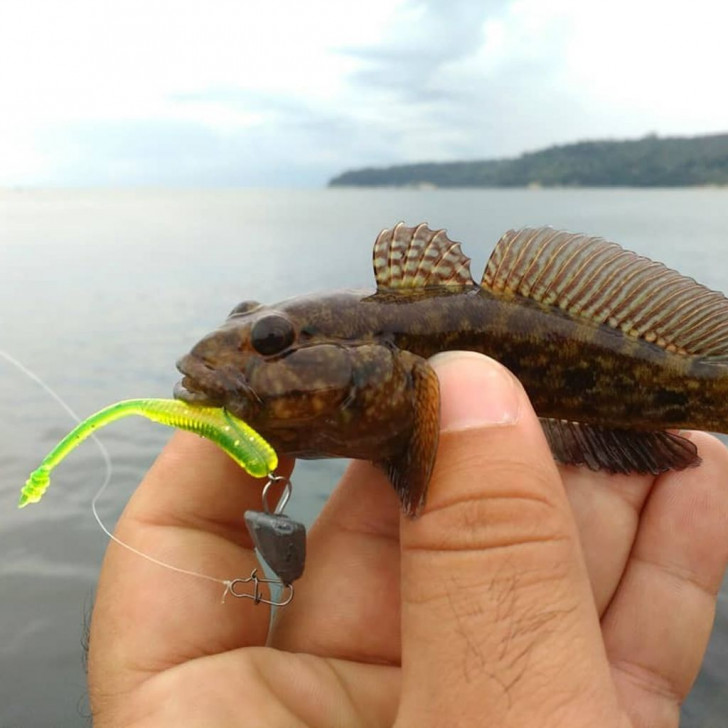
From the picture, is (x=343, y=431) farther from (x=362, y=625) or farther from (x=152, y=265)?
(x=152, y=265)

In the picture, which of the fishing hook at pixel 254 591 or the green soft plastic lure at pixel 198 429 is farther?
the fishing hook at pixel 254 591

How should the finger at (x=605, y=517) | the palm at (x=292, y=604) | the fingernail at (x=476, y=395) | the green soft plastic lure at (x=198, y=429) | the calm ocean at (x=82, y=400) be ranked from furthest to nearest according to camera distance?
the calm ocean at (x=82, y=400) < the finger at (x=605, y=517) < the palm at (x=292, y=604) < the green soft plastic lure at (x=198, y=429) < the fingernail at (x=476, y=395)

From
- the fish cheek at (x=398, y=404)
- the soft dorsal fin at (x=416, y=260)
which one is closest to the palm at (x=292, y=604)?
the fish cheek at (x=398, y=404)

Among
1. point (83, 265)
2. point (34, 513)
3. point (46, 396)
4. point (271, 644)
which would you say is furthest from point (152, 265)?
point (271, 644)

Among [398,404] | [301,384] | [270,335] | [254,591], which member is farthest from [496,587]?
[254,591]

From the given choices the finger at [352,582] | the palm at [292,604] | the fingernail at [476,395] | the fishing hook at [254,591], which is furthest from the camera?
the finger at [352,582]

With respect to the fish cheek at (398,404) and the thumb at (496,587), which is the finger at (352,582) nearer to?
the fish cheek at (398,404)

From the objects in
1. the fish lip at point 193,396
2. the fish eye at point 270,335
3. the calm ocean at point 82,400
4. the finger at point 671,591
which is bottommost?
the calm ocean at point 82,400

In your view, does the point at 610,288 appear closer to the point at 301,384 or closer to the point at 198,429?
the point at 301,384

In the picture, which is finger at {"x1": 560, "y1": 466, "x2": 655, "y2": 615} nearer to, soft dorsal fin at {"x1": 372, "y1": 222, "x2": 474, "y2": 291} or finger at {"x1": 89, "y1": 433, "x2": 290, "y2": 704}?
soft dorsal fin at {"x1": 372, "y1": 222, "x2": 474, "y2": 291}
